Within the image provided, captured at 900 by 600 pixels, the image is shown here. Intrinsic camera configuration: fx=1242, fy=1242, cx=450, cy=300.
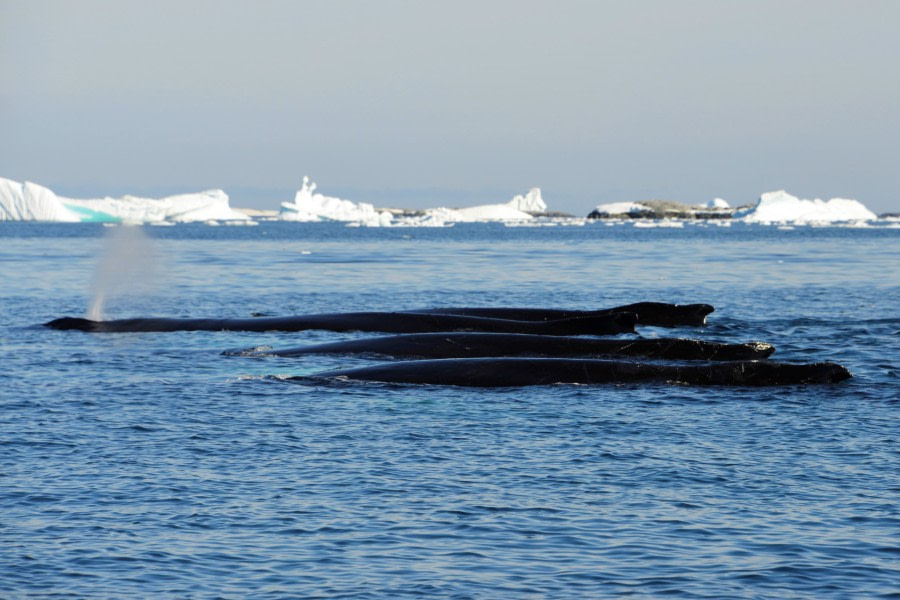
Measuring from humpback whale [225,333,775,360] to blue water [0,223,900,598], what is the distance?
1.13 m

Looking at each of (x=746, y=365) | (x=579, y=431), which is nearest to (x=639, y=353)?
(x=746, y=365)

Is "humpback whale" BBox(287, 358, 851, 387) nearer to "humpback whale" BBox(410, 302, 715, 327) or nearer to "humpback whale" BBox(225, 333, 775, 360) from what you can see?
"humpback whale" BBox(225, 333, 775, 360)

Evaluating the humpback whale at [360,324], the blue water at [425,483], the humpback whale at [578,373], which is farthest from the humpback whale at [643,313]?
the humpback whale at [578,373]

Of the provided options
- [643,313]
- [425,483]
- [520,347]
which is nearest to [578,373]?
[520,347]

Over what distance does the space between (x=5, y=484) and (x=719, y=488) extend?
7.58 metres

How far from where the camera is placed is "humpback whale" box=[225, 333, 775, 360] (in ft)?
76.0

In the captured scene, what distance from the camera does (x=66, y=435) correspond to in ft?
52.5

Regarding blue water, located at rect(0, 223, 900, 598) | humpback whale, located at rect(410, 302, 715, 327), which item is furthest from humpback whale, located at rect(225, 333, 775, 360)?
humpback whale, located at rect(410, 302, 715, 327)

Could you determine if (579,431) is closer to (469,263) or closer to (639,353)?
(639,353)

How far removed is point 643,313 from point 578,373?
12.7 m

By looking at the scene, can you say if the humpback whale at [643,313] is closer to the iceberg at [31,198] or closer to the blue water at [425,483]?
the blue water at [425,483]

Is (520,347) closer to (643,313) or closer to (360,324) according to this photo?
(360,324)

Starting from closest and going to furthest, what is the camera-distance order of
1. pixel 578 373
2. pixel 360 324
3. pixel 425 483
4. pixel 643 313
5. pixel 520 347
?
pixel 425 483
pixel 578 373
pixel 520 347
pixel 360 324
pixel 643 313

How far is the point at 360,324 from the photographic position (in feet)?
97.5
